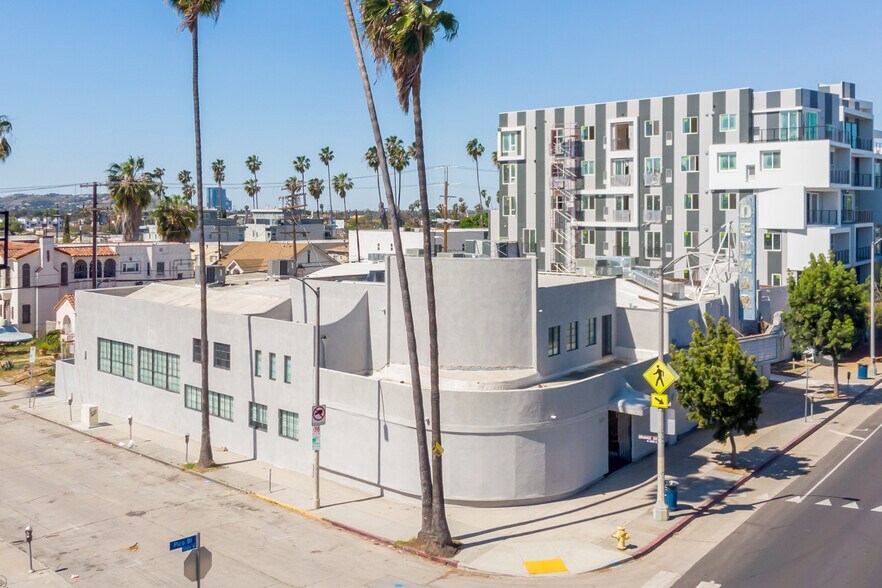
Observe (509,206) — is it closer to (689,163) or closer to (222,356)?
(689,163)

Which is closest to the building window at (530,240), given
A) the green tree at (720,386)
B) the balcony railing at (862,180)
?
the balcony railing at (862,180)

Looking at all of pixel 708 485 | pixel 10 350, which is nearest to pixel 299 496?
pixel 708 485

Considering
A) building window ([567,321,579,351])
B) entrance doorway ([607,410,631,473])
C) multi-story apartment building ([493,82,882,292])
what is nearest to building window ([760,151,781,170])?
multi-story apartment building ([493,82,882,292])

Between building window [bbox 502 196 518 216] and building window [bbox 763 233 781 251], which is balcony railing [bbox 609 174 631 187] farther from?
building window [bbox 763 233 781 251]

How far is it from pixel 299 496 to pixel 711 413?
15.0 metres

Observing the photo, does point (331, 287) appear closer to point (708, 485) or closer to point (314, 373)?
point (314, 373)

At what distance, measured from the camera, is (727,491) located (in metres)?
29.7

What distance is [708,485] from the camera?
3039cm

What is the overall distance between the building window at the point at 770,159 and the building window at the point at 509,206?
23.4 metres

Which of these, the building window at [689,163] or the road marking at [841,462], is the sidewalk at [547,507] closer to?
the road marking at [841,462]

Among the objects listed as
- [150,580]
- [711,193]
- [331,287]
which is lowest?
[150,580]

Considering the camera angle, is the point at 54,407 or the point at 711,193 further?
the point at 711,193

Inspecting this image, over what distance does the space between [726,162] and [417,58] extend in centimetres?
4550

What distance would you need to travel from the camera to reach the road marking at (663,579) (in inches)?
863
